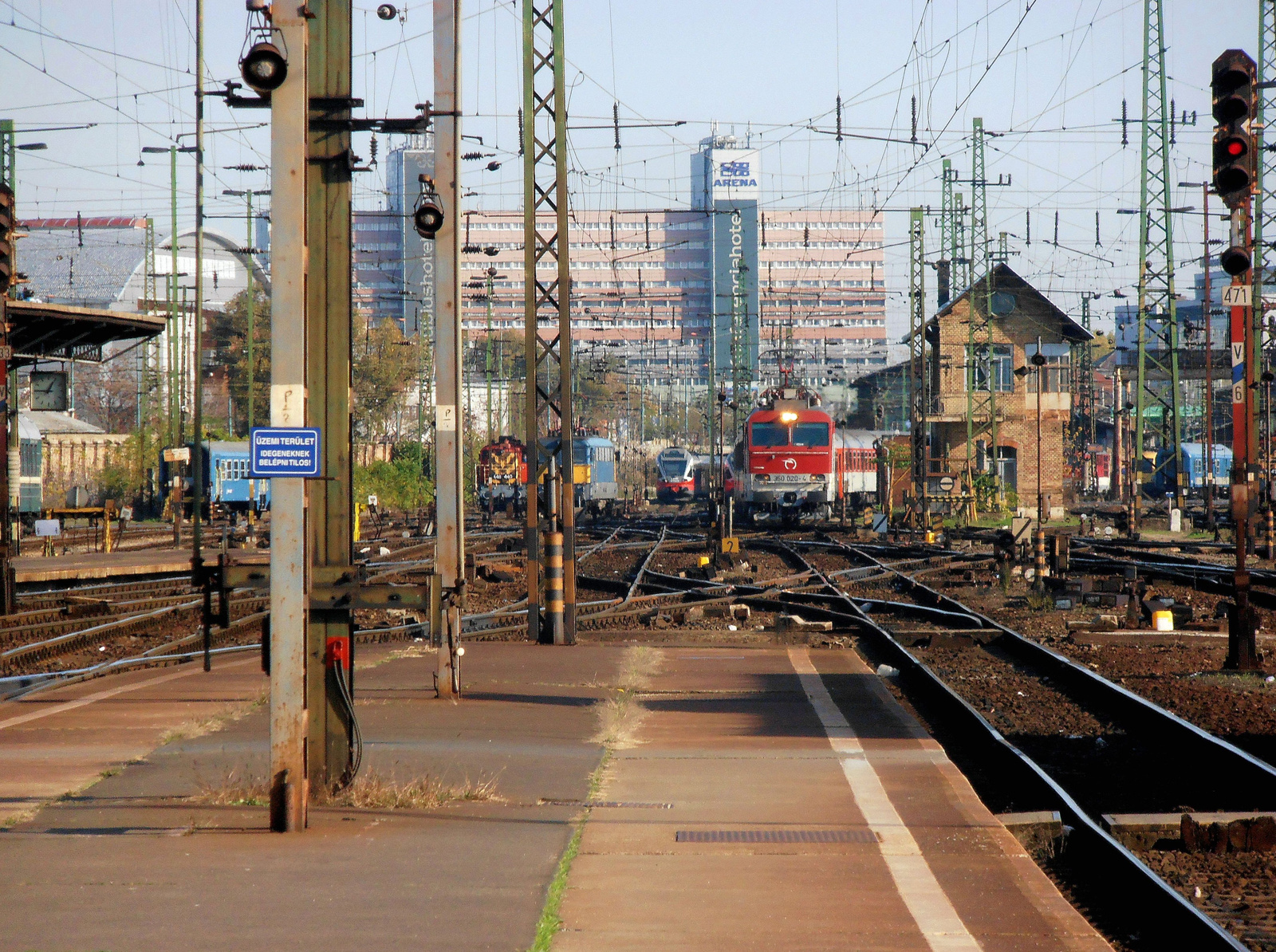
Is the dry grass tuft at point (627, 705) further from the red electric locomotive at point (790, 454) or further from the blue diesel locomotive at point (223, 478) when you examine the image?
the blue diesel locomotive at point (223, 478)

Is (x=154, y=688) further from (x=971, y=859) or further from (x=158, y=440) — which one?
(x=158, y=440)

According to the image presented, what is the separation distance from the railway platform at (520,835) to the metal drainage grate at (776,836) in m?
0.02

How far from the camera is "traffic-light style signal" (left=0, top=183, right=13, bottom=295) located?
63.7 feet

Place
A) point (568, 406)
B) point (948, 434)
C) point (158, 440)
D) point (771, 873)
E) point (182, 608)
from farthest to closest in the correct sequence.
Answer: point (948, 434), point (158, 440), point (182, 608), point (568, 406), point (771, 873)

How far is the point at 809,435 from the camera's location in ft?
148

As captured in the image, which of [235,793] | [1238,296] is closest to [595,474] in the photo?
[1238,296]

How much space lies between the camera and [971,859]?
6.84 m

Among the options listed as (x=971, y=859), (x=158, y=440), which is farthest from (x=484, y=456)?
(x=971, y=859)

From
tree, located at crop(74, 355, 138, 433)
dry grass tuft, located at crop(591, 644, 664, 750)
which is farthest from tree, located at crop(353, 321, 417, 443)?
dry grass tuft, located at crop(591, 644, 664, 750)

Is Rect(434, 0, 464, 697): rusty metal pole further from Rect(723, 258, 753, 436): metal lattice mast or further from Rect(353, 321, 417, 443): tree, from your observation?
Rect(353, 321, 417, 443): tree

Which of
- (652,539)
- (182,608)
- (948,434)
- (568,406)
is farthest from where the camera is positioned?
(948,434)

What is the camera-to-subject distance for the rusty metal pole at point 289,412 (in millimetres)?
7043

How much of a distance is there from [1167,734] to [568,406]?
8.15m

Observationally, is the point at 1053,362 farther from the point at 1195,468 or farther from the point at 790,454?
the point at 790,454
